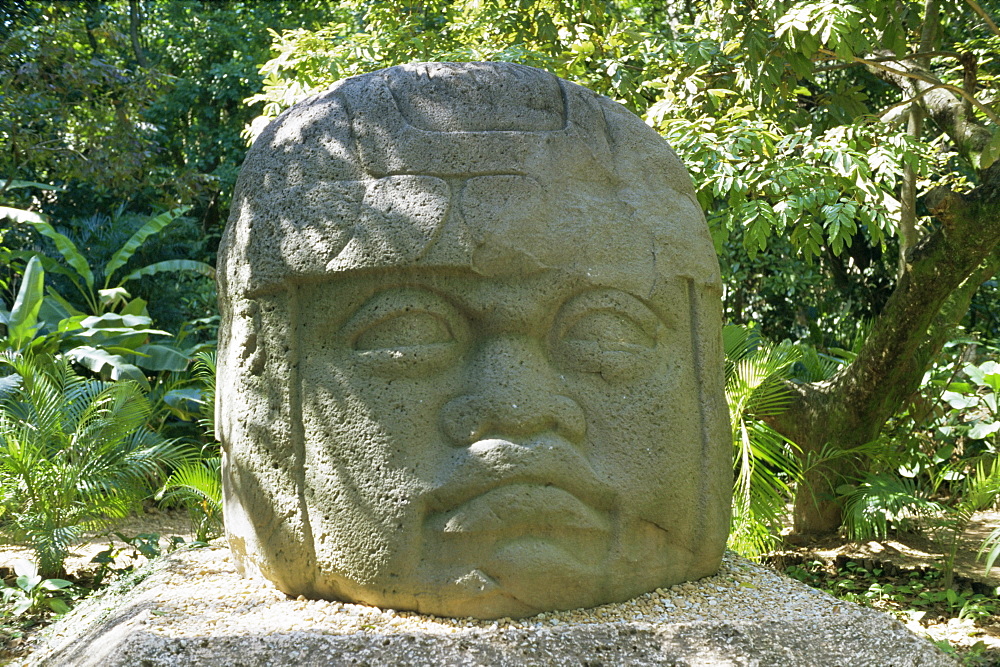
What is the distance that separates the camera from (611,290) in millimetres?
3336

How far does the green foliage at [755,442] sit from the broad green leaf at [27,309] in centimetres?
591

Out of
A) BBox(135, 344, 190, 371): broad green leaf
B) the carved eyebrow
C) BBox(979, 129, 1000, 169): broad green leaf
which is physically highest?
BBox(979, 129, 1000, 169): broad green leaf

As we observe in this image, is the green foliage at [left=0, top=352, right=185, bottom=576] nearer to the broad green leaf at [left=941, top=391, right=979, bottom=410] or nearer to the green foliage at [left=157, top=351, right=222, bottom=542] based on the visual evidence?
the green foliage at [left=157, top=351, right=222, bottom=542]

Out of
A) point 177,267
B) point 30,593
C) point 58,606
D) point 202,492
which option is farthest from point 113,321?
point 58,606

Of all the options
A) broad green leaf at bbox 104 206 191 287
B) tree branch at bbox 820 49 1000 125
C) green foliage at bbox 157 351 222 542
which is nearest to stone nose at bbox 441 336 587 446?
green foliage at bbox 157 351 222 542

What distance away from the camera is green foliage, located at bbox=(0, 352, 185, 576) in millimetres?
5305

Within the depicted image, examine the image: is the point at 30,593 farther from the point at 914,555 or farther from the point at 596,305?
the point at 914,555

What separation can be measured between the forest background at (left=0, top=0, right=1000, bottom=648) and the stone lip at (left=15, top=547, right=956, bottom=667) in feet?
6.14

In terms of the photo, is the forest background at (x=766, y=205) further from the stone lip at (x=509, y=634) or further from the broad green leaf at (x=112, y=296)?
the stone lip at (x=509, y=634)

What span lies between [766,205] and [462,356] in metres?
2.34

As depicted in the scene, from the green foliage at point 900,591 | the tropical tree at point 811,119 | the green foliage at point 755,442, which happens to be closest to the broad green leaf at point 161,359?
the tropical tree at point 811,119

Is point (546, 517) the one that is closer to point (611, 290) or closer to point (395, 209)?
point (611, 290)

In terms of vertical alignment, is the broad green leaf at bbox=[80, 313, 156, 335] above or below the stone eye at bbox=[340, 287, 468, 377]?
below

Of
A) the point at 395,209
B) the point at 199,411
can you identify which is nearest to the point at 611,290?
the point at 395,209
